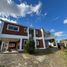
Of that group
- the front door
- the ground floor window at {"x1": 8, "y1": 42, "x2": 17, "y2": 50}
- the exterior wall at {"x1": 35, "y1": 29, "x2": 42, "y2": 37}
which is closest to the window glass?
the ground floor window at {"x1": 8, "y1": 42, "x2": 17, "y2": 50}

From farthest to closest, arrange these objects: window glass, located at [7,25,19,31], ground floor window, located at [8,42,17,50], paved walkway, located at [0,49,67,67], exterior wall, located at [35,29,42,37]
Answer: exterior wall, located at [35,29,42,37], window glass, located at [7,25,19,31], ground floor window, located at [8,42,17,50], paved walkway, located at [0,49,67,67]

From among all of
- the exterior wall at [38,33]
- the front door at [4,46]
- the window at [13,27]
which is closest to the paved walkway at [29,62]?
the front door at [4,46]

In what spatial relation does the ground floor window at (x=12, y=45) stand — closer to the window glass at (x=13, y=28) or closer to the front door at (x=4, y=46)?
the front door at (x=4, y=46)

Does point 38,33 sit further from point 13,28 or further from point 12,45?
A: point 12,45

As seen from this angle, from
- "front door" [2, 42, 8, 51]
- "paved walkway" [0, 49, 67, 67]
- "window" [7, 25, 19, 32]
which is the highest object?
"window" [7, 25, 19, 32]

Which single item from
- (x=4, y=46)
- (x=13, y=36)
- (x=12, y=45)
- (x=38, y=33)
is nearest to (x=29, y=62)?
(x=4, y=46)

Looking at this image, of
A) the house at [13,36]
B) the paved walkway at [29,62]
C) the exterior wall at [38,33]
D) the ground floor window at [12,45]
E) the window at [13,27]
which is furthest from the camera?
the exterior wall at [38,33]

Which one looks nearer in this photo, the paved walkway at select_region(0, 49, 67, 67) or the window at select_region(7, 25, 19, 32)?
the paved walkway at select_region(0, 49, 67, 67)

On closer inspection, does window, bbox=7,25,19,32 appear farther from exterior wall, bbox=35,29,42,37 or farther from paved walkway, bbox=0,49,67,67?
paved walkway, bbox=0,49,67,67

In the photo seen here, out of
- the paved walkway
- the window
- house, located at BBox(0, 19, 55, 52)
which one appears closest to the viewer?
the paved walkway

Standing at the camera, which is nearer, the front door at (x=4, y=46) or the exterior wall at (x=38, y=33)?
the front door at (x=4, y=46)

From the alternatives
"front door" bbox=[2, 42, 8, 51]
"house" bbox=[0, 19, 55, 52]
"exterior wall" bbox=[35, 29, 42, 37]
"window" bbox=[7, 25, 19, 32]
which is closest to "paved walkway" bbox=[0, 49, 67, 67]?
"front door" bbox=[2, 42, 8, 51]

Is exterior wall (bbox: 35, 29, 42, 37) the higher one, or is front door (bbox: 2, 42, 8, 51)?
exterior wall (bbox: 35, 29, 42, 37)

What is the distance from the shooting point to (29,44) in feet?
59.9
